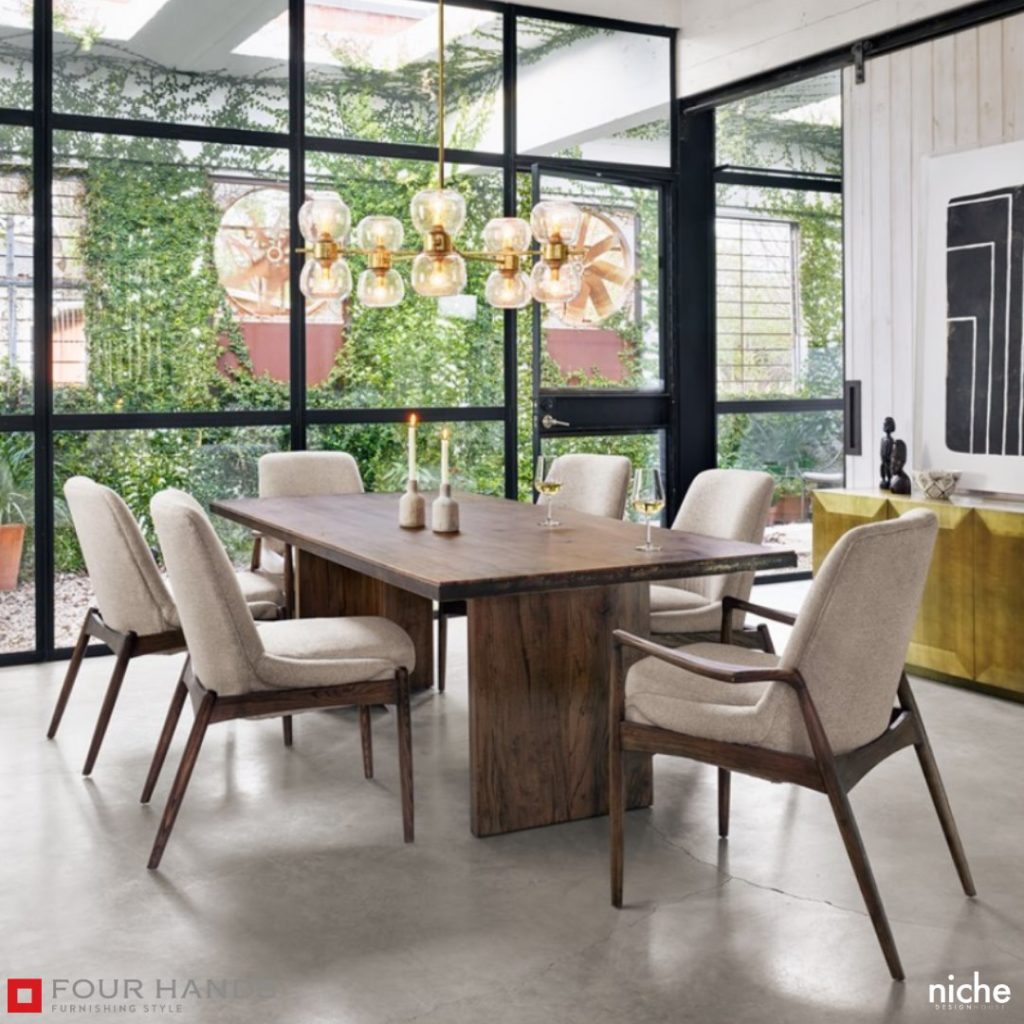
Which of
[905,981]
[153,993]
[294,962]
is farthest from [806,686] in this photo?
[153,993]

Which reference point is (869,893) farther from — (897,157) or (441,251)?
(897,157)

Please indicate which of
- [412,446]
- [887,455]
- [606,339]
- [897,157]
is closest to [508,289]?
[412,446]

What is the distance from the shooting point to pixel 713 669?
9.12ft

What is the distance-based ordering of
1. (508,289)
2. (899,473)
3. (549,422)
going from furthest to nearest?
(549,422) → (899,473) → (508,289)

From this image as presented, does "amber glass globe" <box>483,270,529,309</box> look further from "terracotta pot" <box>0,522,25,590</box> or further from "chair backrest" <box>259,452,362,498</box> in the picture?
"terracotta pot" <box>0,522,25,590</box>

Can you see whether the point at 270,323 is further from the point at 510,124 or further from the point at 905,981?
the point at 905,981

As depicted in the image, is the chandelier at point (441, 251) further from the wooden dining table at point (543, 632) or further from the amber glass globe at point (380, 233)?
the wooden dining table at point (543, 632)

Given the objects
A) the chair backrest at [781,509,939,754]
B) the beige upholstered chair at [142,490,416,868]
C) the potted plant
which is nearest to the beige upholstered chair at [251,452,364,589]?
the potted plant

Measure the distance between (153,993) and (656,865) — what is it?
1.26 meters

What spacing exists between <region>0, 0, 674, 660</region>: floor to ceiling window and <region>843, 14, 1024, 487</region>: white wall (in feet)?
4.62

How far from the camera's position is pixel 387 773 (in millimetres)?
4062

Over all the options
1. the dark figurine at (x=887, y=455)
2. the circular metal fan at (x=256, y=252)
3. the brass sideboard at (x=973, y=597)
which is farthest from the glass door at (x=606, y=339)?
the brass sideboard at (x=973, y=597)

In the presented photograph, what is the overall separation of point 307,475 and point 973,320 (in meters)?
2.88

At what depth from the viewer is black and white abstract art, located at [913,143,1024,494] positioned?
5211 millimetres
